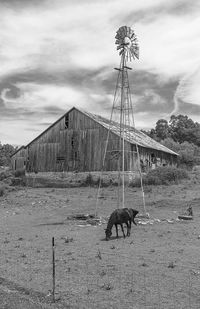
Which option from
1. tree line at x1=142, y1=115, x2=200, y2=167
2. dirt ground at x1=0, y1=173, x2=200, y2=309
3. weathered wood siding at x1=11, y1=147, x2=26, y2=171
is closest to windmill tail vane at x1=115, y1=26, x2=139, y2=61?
dirt ground at x1=0, y1=173, x2=200, y2=309

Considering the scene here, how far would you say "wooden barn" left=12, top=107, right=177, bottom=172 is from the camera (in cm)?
4681

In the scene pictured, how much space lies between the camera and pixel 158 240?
1859 centimetres


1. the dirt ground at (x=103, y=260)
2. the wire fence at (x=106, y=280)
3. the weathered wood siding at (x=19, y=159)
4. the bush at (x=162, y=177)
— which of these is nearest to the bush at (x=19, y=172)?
the weathered wood siding at (x=19, y=159)

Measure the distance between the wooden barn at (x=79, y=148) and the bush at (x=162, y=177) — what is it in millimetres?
3344

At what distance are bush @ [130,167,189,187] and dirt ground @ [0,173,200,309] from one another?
35.9 ft

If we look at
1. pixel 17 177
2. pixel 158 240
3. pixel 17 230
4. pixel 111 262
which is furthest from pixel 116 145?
pixel 111 262

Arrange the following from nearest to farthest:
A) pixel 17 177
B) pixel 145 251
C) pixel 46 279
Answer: pixel 46 279
pixel 145 251
pixel 17 177

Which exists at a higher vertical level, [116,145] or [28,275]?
[116,145]

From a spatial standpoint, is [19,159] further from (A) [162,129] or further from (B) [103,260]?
(A) [162,129]

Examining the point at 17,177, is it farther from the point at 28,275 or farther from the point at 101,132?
the point at 28,275

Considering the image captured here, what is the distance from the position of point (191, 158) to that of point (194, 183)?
34.3 meters

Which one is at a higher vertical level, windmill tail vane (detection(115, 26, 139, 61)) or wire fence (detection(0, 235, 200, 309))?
windmill tail vane (detection(115, 26, 139, 61))

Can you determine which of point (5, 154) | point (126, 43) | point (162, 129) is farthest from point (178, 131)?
point (126, 43)

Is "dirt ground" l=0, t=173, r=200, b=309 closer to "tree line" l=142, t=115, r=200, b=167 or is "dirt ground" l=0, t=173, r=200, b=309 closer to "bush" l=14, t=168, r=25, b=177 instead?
"bush" l=14, t=168, r=25, b=177
